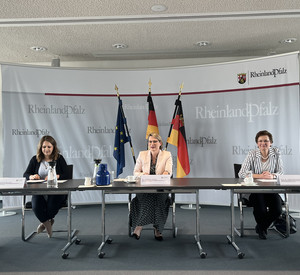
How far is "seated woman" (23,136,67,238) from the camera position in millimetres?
3406

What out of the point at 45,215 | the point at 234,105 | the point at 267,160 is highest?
the point at 234,105

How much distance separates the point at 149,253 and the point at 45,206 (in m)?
1.22

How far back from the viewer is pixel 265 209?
3.42 meters

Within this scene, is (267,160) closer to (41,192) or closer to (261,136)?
(261,136)

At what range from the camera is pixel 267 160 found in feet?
11.8

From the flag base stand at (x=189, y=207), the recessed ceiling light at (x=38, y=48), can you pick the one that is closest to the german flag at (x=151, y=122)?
the flag base stand at (x=189, y=207)

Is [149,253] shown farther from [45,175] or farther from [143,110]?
[143,110]

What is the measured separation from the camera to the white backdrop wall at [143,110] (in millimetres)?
5020

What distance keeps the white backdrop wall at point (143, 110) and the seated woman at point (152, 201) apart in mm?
1745

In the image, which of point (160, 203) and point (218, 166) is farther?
point (218, 166)

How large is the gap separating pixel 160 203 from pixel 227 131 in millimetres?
2258

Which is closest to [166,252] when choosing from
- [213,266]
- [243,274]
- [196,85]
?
[213,266]

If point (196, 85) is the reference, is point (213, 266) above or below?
below

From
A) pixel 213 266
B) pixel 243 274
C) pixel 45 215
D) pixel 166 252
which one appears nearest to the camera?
pixel 243 274
